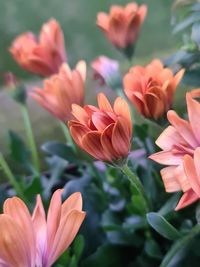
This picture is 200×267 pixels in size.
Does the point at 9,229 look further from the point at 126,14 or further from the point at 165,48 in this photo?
the point at 165,48

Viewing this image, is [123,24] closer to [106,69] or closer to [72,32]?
[106,69]

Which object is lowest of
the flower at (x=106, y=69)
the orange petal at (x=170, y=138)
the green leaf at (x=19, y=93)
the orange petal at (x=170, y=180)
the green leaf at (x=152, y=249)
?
the green leaf at (x=152, y=249)

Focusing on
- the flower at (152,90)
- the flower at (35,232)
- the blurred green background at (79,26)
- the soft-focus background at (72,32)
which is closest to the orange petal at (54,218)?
the flower at (35,232)

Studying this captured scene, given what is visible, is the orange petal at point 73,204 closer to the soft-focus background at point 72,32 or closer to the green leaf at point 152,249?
the green leaf at point 152,249

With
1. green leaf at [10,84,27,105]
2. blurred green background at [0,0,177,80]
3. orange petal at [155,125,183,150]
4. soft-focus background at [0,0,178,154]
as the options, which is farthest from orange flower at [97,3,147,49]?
blurred green background at [0,0,177,80]

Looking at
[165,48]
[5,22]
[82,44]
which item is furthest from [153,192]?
[5,22]

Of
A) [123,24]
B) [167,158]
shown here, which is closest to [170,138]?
[167,158]

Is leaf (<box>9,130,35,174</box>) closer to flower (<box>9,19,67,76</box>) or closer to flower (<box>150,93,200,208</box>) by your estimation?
flower (<box>9,19,67,76</box>)
